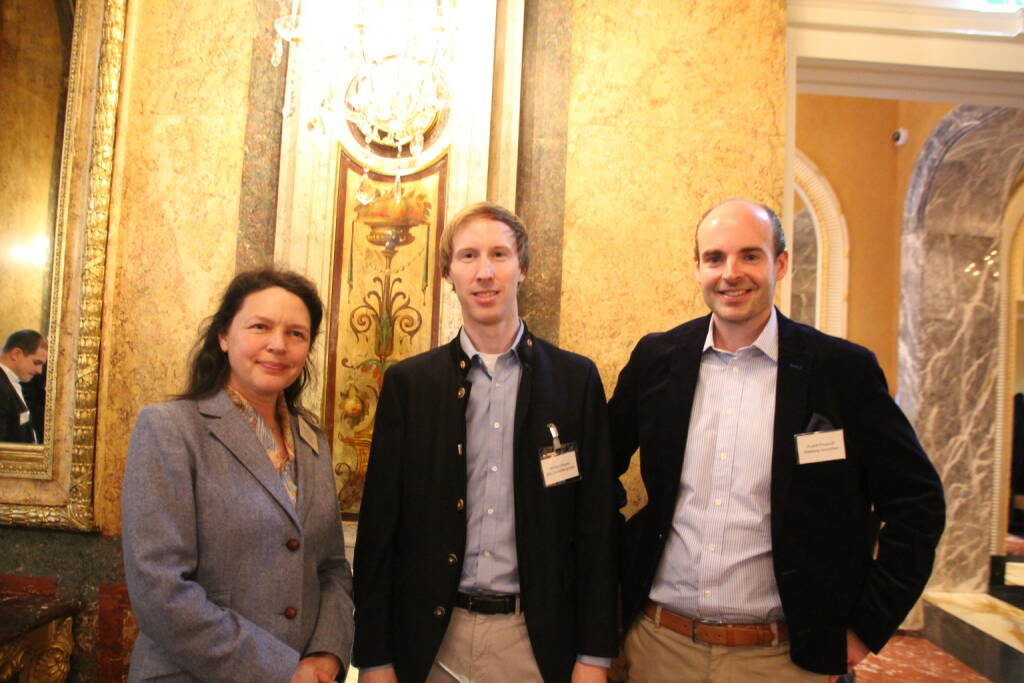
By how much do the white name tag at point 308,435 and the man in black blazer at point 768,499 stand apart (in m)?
0.87

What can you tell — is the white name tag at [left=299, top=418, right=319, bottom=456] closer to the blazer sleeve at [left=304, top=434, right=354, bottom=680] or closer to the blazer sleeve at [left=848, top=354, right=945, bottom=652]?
the blazer sleeve at [left=304, top=434, right=354, bottom=680]

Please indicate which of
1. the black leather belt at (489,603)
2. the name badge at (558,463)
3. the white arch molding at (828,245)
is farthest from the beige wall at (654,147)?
the white arch molding at (828,245)

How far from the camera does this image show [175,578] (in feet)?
4.60

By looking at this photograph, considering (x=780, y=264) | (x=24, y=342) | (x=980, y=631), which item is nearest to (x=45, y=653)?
(x=24, y=342)

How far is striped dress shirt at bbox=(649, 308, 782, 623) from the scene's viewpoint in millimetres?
1691

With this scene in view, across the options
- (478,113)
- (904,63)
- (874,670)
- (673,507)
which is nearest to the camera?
(673,507)

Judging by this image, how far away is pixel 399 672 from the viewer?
5.53ft

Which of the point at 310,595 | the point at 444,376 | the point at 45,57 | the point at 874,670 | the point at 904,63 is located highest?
the point at 904,63

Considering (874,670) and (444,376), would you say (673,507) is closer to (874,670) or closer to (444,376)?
(444,376)

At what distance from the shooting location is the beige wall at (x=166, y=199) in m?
2.57

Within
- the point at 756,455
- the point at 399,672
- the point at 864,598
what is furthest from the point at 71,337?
the point at 864,598

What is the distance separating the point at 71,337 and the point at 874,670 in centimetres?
453

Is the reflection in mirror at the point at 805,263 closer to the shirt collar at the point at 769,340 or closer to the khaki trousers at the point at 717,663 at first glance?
the shirt collar at the point at 769,340

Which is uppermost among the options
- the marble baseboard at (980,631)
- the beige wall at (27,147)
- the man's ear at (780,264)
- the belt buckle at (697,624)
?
the beige wall at (27,147)
